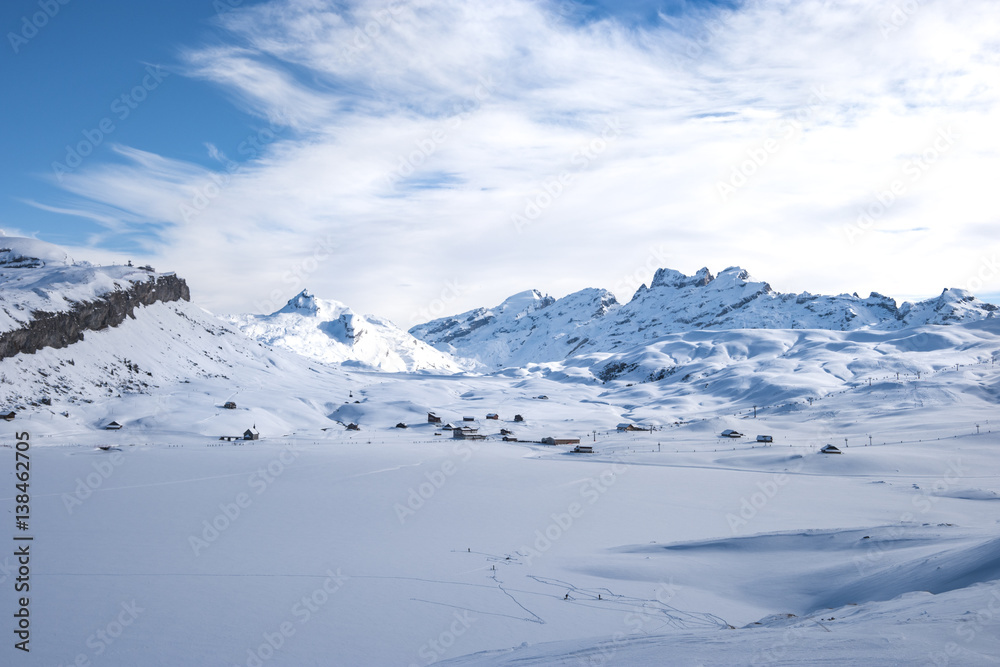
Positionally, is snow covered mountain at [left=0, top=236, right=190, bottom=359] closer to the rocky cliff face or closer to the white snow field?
the rocky cliff face

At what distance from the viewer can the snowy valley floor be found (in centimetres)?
1138

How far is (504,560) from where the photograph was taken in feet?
62.1

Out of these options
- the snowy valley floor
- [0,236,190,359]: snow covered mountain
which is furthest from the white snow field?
[0,236,190,359]: snow covered mountain

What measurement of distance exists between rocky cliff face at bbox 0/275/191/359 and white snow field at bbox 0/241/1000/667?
144 cm

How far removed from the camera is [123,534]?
68.5ft

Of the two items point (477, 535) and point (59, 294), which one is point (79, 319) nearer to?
point (59, 294)

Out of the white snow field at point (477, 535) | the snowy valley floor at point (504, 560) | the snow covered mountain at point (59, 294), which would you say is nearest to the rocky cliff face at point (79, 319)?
the snow covered mountain at point (59, 294)

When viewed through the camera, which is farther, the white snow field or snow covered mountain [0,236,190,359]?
snow covered mountain [0,236,190,359]

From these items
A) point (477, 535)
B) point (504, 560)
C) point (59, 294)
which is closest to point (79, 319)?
point (59, 294)

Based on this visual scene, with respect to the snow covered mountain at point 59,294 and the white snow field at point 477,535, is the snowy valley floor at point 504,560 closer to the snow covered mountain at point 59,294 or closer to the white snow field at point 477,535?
the white snow field at point 477,535

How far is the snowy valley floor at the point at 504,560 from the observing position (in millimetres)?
11383

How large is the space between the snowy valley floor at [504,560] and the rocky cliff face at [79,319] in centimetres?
2163

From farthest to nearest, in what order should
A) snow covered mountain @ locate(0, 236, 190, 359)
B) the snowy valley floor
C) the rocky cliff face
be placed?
snow covered mountain @ locate(0, 236, 190, 359) < the rocky cliff face < the snowy valley floor

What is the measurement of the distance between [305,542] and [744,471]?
103 feet
